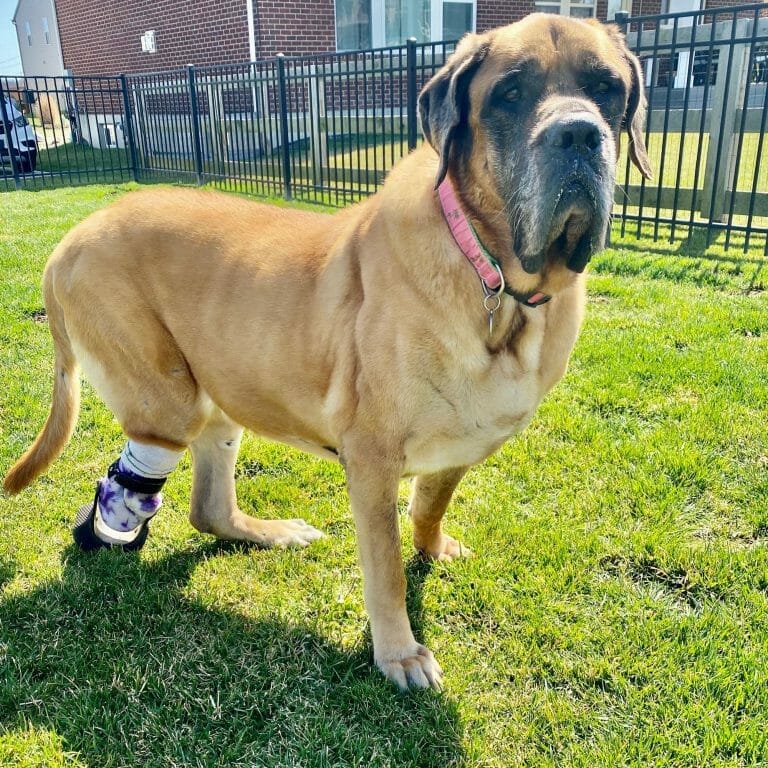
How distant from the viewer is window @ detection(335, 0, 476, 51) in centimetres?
1527

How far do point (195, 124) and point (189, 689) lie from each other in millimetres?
12366

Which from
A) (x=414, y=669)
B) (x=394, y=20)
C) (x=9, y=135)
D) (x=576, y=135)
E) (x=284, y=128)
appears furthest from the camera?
(x=394, y=20)

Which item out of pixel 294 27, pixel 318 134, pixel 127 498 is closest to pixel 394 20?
pixel 294 27

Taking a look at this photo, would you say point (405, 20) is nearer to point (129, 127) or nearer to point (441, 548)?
point (129, 127)

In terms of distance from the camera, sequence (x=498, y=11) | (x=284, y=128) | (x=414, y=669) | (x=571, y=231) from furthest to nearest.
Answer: (x=498, y=11)
(x=284, y=128)
(x=414, y=669)
(x=571, y=231)

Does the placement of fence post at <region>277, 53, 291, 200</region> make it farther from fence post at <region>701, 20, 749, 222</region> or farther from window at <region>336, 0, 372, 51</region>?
fence post at <region>701, 20, 749, 222</region>

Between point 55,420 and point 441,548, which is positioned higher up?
A: point 55,420

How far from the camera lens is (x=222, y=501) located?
3096 mm

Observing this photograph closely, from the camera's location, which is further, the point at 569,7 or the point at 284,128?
the point at 569,7

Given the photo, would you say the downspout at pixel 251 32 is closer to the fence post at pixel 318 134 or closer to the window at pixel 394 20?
the window at pixel 394 20

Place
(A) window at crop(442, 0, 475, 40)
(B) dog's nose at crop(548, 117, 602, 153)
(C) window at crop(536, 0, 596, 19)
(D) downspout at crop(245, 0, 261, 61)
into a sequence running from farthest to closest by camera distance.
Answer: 1. (C) window at crop(536, 0, 596, 19)
2. (A) window at crop(442, 0, 475, 40)
3. (D) downspout at crop(245, 0, 261, 61)
4. (B) dog's nose at crop(548, 117, 602, 153)

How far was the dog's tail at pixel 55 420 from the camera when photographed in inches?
117

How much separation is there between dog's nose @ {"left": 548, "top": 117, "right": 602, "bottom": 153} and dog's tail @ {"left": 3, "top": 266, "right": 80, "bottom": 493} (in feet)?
6.77

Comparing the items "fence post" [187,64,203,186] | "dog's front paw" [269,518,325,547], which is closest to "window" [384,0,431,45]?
"fence post" [187,64,203,186]
